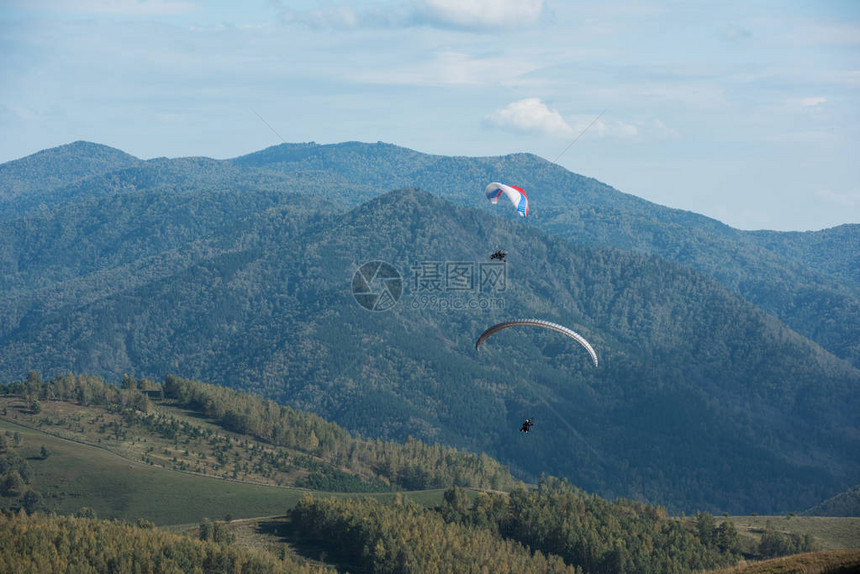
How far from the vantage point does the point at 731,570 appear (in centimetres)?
9712

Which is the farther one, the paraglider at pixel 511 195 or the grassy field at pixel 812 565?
the paraglider at pixel 511 195

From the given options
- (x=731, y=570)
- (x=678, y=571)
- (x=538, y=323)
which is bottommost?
(x=678, y=571)

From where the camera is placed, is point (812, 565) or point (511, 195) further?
point (511, 195)

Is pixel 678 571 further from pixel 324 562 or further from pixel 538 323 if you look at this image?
pixel 538 323

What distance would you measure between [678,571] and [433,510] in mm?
51642

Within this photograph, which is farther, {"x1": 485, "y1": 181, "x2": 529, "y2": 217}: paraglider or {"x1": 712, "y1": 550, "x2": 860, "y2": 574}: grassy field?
{"x1": 485, "y1": 181, "x2": 529, "y2": 217}: paraglider

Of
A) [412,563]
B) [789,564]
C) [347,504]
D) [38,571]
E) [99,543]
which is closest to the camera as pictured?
[789,564]

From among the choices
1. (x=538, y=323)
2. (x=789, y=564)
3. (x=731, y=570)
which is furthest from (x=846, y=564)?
(x=538, y=323)

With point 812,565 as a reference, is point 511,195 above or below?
above

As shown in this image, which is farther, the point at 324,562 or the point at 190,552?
the point at 324,562

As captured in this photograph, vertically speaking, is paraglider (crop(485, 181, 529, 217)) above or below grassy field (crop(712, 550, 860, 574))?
above

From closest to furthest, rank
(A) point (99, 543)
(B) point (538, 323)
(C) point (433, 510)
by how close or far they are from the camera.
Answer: (B) point (538, 323) < (A) point (99, 543) < (C) point (433, 510)

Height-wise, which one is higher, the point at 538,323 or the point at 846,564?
the point at 538,323

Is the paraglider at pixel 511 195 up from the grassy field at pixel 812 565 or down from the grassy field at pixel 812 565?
up
